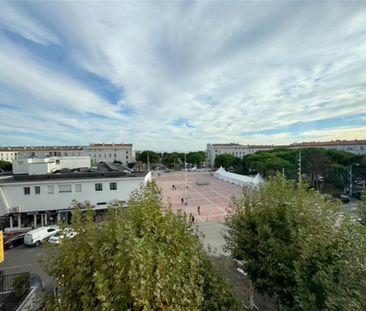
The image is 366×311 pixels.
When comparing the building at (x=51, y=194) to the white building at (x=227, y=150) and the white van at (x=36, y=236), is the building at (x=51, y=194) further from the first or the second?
the white building at (x=227, y=150)

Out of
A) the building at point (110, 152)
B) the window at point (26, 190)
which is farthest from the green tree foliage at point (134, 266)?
the building at point (110, 152)

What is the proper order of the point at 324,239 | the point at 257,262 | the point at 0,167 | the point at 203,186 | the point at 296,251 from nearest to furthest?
the point at 324,239 → the point at 296,251 → the point at 257,262 → the point at 203,186 → the point at 0,167

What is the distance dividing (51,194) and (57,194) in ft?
1.94

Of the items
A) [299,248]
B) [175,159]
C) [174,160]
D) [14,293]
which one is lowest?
[14,293]

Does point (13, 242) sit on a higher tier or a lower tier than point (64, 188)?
lower

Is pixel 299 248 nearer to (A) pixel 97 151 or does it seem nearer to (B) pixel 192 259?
(B) pixel 192 259

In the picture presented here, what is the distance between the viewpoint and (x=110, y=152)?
109125mm

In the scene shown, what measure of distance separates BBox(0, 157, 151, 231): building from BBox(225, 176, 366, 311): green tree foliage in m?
18.3

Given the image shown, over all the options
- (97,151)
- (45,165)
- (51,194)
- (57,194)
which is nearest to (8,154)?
(97,151)

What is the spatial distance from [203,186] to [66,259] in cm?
5090

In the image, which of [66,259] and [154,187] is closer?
[66,259]

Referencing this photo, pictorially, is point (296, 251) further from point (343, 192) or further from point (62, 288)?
point (343, 192)

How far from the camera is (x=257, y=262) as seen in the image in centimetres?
827

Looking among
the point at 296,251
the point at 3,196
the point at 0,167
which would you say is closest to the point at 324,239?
the point at 296,251
